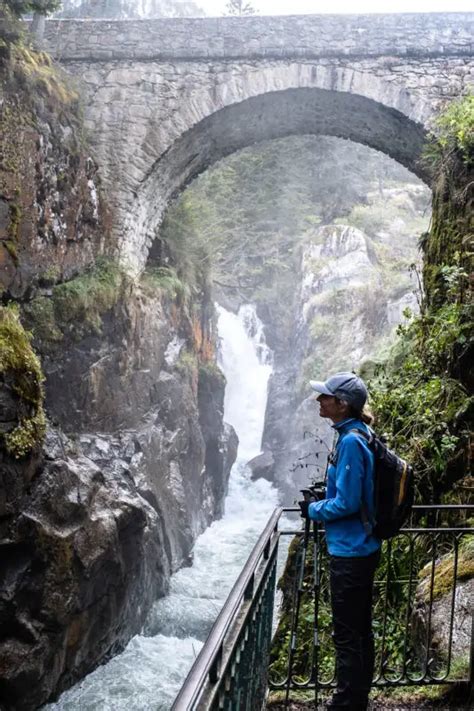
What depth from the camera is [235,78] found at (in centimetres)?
1109

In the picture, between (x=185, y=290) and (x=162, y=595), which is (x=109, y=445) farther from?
(x=185, y=290)

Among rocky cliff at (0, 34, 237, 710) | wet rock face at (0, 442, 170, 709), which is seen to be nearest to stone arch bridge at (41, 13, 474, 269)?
rocky cliff at (0, 34, 237, 710)

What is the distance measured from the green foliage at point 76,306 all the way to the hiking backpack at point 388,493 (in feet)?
22.8

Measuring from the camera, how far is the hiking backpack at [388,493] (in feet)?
8.43

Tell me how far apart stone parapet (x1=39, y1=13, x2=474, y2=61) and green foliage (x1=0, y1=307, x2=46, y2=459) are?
22.6ft

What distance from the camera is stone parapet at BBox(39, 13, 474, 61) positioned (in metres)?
10.9

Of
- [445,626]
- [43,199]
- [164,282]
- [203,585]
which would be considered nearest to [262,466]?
[203,585]

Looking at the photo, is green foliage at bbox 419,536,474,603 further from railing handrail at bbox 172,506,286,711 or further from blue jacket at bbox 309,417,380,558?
railing handrail at bbox 172,506,286,711

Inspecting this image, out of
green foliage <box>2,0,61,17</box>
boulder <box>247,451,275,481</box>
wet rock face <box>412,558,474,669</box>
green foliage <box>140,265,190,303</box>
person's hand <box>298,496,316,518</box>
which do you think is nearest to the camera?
person's hand <box>298,496,316,518</box>

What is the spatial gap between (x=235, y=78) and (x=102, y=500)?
25.6 feet

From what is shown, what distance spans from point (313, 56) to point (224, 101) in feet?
5.79

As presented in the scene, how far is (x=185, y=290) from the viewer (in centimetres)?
1377

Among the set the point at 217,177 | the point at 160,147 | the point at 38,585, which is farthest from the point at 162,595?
the point at 217,177

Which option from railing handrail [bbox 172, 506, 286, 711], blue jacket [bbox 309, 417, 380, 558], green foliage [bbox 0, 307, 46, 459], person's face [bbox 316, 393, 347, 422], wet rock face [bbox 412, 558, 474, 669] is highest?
green foliage [bbox 0, 307, 46, 459]
